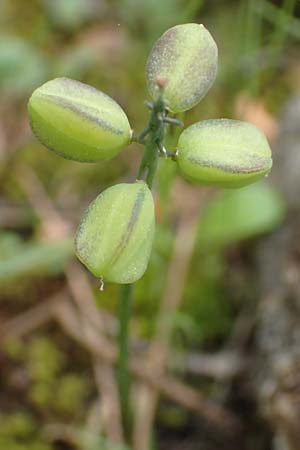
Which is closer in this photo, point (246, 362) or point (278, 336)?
point (278, 336)

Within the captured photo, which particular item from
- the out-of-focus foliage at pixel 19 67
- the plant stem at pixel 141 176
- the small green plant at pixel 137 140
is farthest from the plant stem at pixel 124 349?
the out-of-focus foliage at pixel 19 67

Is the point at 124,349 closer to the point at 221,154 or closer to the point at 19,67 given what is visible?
the point at 221,154

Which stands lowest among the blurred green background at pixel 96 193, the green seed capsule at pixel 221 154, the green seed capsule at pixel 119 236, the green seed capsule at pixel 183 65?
the blurred green background at pixel 96 193

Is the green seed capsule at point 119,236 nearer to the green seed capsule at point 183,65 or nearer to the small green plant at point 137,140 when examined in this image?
the small green plant at point 137,140

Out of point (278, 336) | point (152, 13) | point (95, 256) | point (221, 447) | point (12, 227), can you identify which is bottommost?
point (221, 447)

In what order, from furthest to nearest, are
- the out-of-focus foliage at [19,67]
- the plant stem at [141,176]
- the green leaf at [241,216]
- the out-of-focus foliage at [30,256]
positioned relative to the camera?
1. the out-of-focus foliage at [19,67]
2. the green leaf at [241,216]
3. the out-of-focus foliage at [30,256]
4. the plant stem at [141,176]

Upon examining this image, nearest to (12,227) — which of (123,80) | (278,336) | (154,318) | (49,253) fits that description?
(49,253)

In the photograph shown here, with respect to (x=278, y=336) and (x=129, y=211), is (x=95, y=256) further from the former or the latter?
(x=278, y=336)
